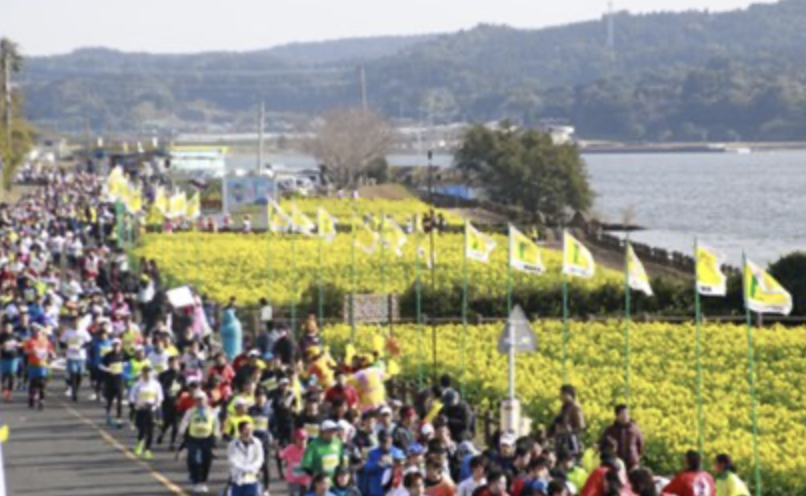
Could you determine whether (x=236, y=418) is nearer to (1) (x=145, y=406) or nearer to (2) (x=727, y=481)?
(1) (x=145, y=406)

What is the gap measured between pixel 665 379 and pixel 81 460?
10497 millimetres

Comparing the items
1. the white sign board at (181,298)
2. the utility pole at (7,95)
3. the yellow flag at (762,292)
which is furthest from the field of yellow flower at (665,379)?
the utility pole at (7,95)

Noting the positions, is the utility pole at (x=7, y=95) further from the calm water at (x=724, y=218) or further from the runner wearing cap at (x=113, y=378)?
the runner wearing cap at (x=113, y=378)

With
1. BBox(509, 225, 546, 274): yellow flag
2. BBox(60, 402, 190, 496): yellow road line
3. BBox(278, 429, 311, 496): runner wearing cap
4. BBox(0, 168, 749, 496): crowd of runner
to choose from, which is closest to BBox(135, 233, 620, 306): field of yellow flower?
BBox(0, 168, 749, 496): crowd of runner

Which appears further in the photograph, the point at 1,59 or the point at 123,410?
the point at 1,59

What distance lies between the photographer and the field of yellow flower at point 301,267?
157 ft

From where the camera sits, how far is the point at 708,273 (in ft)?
77.9

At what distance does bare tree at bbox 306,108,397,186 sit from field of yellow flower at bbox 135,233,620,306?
2628 inches

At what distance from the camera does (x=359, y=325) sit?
39656mm

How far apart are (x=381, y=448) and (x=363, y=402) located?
5.34 metres

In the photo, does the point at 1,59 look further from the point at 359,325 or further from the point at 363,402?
the point at 363,402

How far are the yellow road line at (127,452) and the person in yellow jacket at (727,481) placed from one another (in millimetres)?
7768

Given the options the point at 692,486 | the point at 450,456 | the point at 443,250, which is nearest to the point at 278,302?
the point at 443,250

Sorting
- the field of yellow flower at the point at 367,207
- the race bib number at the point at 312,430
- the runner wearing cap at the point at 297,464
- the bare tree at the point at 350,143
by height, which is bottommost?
the runner wearing cap at the point at 297,464
